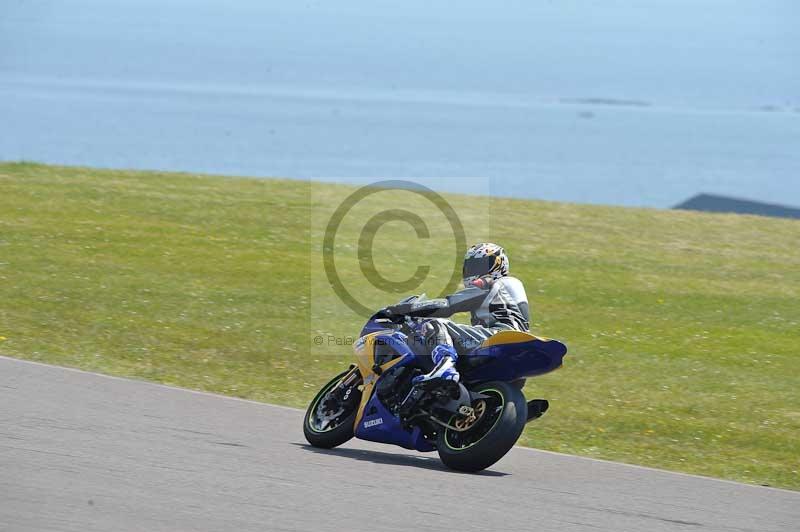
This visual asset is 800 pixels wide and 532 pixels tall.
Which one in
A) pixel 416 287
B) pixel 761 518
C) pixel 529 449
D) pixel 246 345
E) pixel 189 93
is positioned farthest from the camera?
pixel 189 93

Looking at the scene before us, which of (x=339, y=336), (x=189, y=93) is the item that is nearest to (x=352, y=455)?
(x=339, y=336)

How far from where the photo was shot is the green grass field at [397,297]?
484 inches

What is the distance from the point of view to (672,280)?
2089 centimetres

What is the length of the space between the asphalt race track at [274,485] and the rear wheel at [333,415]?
130 mm

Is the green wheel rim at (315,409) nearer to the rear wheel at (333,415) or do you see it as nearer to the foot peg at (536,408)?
the rear wheel at (333,415)

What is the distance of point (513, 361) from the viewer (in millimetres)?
8695

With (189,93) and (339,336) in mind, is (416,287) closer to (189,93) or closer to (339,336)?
(339,336)

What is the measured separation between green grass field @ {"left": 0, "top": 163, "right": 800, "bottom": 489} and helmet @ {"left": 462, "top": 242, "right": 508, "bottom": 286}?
2.30 meters

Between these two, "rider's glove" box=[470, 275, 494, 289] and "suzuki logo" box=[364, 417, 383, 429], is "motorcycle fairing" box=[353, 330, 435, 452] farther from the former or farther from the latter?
"rider's glove" box=[470, 275, 494, 289]

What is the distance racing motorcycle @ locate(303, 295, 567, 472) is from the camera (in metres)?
8.55

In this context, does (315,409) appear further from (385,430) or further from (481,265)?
(481,265)

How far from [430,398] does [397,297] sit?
9.73m

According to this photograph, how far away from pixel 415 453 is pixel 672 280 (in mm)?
12053

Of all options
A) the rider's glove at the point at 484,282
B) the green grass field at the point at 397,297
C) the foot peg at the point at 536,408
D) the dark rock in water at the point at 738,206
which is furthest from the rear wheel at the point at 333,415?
the dark rock in water at the point at 738,206
